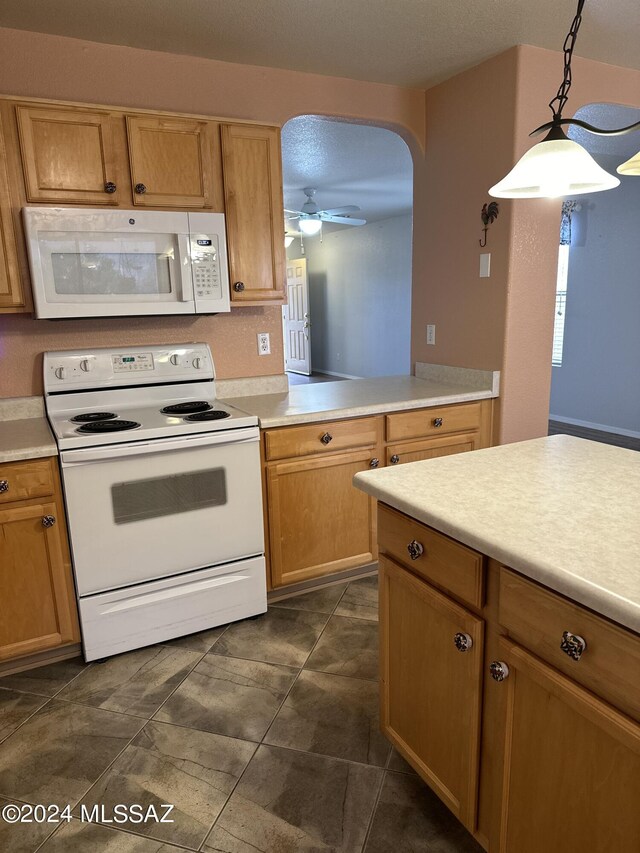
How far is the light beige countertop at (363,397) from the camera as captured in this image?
2.52 metres

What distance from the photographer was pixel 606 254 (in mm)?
5246

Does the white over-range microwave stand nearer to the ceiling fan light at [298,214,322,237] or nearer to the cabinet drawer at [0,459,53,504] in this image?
the cabinet drawer at [0,459,53,504]

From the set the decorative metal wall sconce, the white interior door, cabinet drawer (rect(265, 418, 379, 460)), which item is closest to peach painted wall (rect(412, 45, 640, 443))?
the decorative metal wall sconce

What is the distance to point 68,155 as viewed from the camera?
7.35ft

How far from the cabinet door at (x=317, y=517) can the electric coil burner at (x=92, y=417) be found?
2.35 ft

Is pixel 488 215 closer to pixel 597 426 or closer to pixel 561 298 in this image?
pixel 561 298

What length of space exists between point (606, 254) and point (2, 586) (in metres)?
5.38

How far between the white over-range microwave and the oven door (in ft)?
2.04

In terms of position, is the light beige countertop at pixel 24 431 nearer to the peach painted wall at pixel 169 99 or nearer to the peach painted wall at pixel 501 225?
the peach painted wall at pixel 169 99

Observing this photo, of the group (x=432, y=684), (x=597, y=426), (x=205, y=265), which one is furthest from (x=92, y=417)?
(x=597, y=426)

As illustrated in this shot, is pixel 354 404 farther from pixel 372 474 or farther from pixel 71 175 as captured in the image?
pixel 71 175

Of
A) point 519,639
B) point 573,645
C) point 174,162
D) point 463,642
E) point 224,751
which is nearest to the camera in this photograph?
point 573,645

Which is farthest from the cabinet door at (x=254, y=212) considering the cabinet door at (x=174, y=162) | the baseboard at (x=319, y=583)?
the baseboard at (x=319, y=583)

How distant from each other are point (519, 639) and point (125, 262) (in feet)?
6.68
